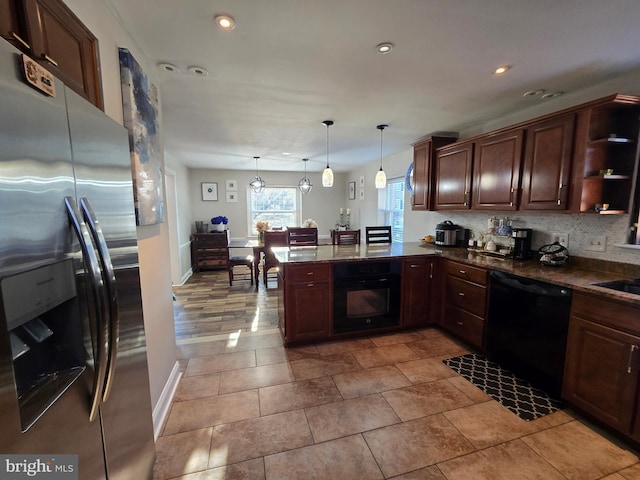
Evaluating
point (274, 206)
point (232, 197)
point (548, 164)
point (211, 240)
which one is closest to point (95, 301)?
point (548, 164)

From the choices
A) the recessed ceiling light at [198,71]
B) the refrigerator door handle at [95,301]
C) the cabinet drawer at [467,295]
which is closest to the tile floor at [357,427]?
the cabinet drawer at [467,295]

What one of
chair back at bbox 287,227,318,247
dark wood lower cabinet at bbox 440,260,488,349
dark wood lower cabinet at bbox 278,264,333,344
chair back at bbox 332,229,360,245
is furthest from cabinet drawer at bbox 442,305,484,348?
chair back at bbox 287,227,318,247

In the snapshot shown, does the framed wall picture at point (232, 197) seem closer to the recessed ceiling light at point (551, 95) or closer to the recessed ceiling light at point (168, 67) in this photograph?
the recessed ceiling light at point (168, 67)

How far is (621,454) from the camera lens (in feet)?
5.28

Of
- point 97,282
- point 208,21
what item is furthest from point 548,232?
point 97,282

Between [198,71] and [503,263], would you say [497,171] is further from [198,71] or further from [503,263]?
[198,71]

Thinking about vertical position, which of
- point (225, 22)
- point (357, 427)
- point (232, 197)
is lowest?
point (357, 427)

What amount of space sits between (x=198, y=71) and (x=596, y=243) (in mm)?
3484

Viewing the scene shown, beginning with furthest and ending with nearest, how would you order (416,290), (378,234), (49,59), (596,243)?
(378,234) → (416,290) → (596,243) → (49,59)

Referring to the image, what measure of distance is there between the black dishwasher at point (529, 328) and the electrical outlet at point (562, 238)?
2.43 ft

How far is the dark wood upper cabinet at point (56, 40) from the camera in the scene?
0.85m

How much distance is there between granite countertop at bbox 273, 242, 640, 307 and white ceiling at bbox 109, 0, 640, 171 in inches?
59.6

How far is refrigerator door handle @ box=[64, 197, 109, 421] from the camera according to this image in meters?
0.77

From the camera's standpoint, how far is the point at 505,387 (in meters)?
2.20
